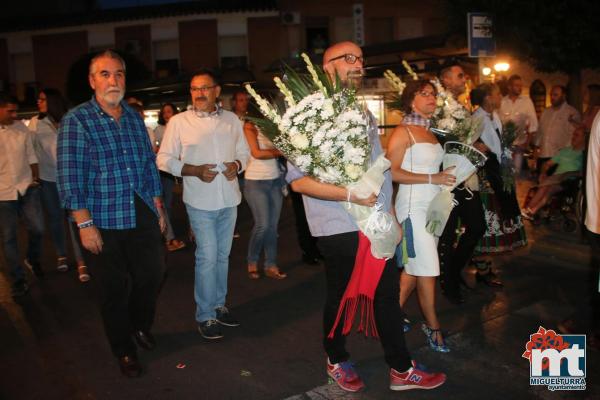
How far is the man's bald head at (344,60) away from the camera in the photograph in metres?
3.73

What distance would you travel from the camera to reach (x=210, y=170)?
4.76 meters

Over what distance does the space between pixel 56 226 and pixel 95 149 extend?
359 centimetres

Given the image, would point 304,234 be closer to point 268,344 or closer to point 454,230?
point 454,230

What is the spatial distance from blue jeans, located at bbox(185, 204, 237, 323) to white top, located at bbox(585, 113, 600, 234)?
2778 millimetres

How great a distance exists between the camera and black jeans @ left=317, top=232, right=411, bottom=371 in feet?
12.3

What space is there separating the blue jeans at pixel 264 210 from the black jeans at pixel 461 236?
1.96 m

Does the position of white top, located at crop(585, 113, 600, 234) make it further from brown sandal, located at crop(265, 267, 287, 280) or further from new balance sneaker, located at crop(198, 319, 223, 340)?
brown sandal, located at crop(265, 267, 287, 280)

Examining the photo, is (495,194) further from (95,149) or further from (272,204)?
(95,149)

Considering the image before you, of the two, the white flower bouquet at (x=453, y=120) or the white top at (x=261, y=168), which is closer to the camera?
the white flower bouquet at (x=453, y=120)

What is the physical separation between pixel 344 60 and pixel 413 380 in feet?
6.96

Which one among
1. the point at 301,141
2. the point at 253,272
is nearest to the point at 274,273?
the point at 253,272

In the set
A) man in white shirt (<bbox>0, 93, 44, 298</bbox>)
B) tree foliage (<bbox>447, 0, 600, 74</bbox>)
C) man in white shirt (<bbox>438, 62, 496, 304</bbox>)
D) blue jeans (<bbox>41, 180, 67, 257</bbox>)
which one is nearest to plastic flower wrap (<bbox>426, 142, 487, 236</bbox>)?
man in white shirt (<bbox>438, 62, 496, 304</bbox>)

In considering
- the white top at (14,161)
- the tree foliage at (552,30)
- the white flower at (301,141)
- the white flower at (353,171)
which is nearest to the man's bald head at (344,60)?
the white flower at (301,141)

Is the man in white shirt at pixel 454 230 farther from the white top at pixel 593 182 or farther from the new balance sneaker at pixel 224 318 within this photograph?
the new balance sneaker at pixel 224 318
